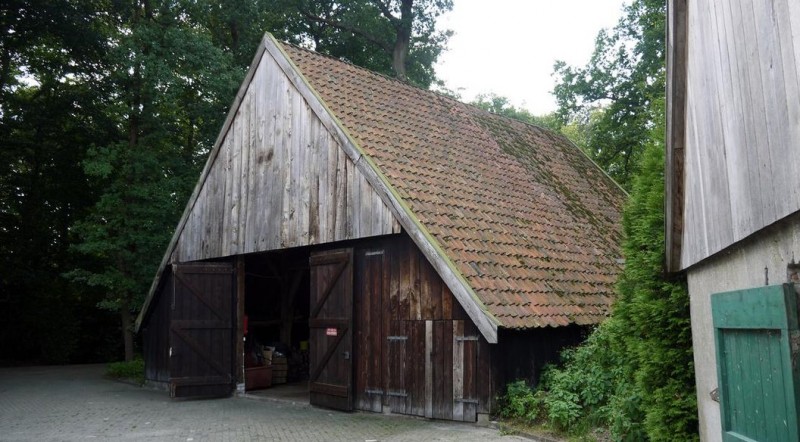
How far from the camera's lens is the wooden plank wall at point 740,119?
320 cm

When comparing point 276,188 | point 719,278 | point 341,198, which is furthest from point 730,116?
point 276,188

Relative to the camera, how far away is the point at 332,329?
40.3ft

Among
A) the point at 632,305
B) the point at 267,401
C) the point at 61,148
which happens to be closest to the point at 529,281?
the point at 632,305

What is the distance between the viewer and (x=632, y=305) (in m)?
6.82

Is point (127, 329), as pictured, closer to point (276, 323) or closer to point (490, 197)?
point (276, 323)

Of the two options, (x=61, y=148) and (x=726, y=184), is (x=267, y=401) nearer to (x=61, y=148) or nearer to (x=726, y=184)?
(x=726, y=184)

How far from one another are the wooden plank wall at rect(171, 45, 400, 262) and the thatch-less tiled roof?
590 mm

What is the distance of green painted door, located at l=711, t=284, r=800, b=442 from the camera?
11.0ft

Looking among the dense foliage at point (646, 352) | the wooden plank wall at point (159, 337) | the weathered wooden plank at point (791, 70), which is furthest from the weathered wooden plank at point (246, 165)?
the weathered wooden plank at point (791, 70)

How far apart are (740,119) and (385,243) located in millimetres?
7985

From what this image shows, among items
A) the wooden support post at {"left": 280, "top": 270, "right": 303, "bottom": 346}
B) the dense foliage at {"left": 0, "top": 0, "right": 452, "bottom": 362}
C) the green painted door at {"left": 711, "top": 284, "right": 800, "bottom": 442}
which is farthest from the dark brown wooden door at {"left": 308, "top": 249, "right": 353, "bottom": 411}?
the dense foliage at {"left": 0, "top": 0, "right": 452, "bottom": 362}

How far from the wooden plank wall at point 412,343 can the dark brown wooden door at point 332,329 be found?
169 millimetres

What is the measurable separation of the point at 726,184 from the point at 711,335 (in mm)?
1513

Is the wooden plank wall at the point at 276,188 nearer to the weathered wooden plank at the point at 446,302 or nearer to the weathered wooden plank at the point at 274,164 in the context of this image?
the weathered wooden plank at the point at 274,164
